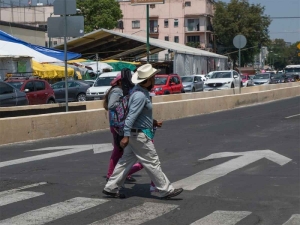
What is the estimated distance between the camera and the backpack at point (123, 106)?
26.8 ft

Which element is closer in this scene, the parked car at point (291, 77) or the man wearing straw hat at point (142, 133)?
the man wearing straw hat at point (142, 133)

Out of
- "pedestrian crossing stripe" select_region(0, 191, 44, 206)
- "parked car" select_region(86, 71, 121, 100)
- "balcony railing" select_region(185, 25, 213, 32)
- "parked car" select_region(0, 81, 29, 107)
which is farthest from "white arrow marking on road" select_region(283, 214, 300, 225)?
"balcony railing" select_region(185, 25, 213, 32)

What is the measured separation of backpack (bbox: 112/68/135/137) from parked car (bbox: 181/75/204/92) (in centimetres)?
3053

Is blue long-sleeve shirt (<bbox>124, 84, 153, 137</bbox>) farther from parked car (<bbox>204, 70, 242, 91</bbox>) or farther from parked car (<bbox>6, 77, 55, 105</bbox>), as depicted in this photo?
parked car (<bbox>204, 70, 242, 91</bbox>)

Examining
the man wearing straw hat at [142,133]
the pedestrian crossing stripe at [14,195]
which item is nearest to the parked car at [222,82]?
the pedestrian crossing stripe at [14,195]

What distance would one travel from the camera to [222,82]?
1543 inches

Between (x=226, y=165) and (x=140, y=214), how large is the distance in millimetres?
3845

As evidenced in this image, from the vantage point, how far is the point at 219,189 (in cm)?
877

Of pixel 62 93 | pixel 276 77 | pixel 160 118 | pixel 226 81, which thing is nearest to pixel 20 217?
pixel 160 118

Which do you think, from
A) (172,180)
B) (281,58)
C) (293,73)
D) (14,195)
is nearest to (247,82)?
(293,73)

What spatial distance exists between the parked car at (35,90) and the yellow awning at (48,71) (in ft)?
23.9

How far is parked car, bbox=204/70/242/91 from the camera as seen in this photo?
39062mm

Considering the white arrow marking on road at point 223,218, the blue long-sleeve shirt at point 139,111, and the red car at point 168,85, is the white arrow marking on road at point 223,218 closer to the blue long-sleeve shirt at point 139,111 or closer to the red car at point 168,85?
the blue long-sleeve shirt at point 139,111

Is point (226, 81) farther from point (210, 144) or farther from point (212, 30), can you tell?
point (212, 30)
